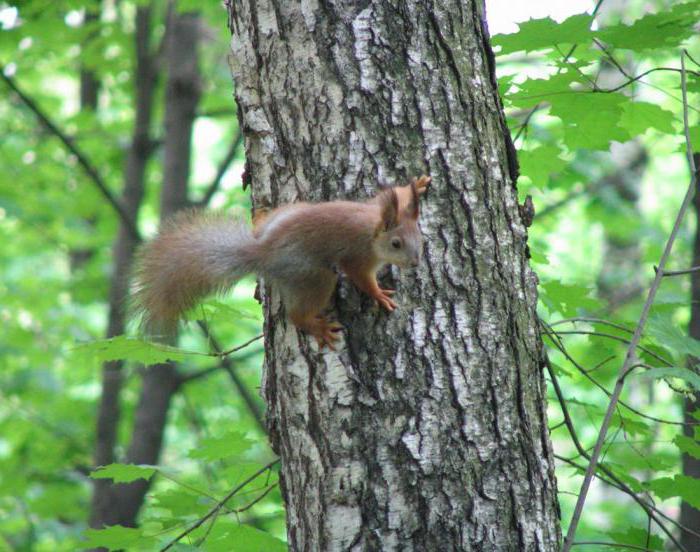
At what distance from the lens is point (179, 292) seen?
210cm

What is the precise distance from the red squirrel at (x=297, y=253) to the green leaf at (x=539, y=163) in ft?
3.90

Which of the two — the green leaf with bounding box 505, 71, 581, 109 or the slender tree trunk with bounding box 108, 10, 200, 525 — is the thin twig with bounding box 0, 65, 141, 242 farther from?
the green leaf with bounding box 505, 71, 581, 109

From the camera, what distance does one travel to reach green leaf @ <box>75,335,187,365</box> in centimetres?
222

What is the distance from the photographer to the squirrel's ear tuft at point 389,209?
1.76 m

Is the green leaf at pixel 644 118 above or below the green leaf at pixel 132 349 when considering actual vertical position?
above

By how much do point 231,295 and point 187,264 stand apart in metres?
0.56

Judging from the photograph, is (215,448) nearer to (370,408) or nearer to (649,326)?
(370,408)

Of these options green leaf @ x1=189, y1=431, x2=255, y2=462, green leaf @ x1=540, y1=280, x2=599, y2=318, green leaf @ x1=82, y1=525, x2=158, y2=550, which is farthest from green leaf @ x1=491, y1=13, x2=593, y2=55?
green leaf @ x1=82, y1=525, x2=158, y2=550

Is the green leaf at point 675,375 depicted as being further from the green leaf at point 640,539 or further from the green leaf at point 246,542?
the green leaf at point 246,542

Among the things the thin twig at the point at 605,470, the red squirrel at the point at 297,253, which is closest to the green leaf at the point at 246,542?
the red squirrel at the point at 297,253

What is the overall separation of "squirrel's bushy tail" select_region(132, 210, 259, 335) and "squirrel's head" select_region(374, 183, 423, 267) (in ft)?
1.14

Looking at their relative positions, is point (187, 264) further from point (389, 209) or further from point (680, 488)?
point (680, 488)

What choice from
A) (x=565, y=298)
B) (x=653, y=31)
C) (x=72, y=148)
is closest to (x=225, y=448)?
(x=565, y=298)

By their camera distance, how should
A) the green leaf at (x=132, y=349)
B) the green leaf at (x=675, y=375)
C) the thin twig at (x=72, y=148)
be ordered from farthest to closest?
the thin twig at (x=72, y=148)
the green leaf at (x=132, y=349)
the green leaf at (x=675, y=375)
